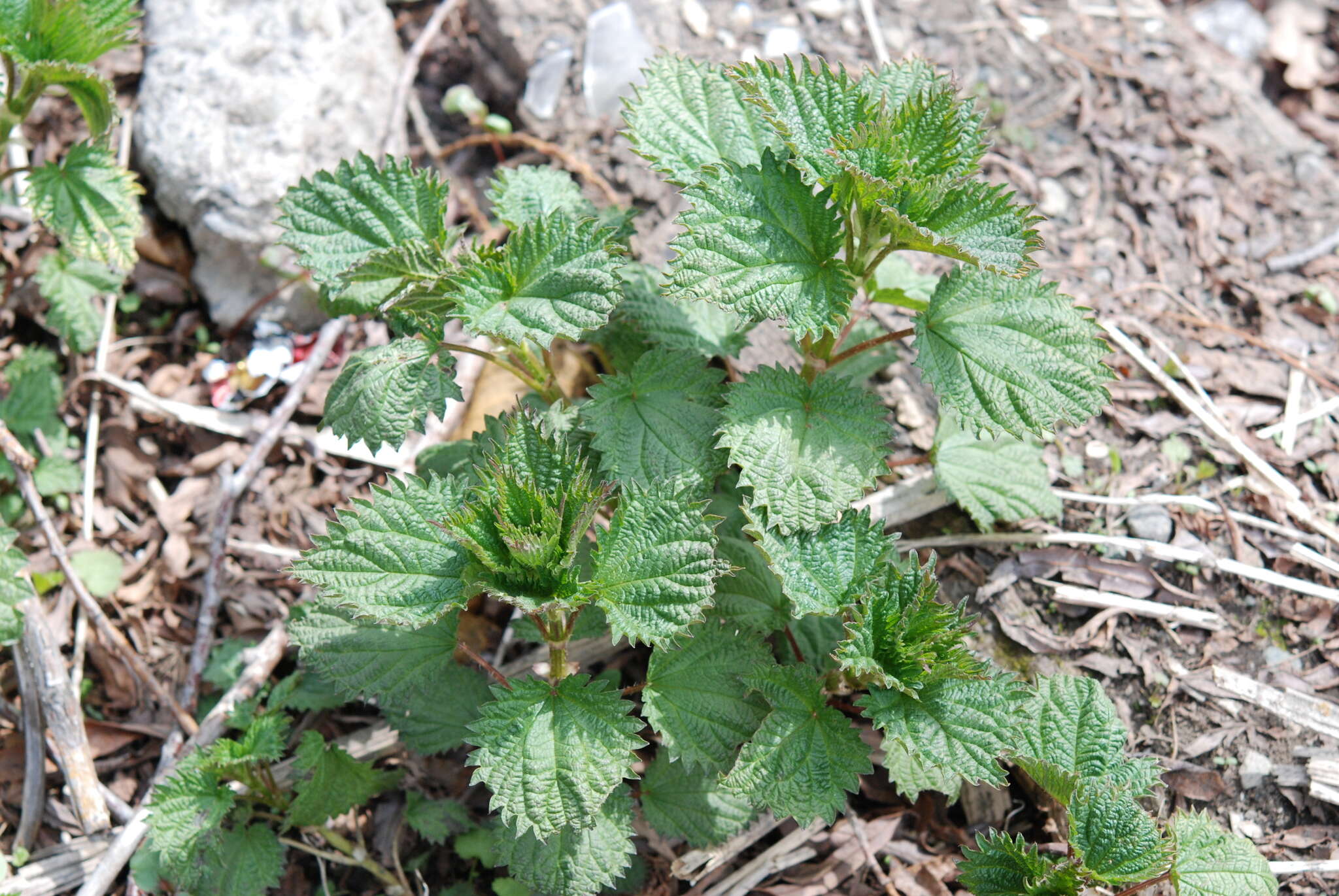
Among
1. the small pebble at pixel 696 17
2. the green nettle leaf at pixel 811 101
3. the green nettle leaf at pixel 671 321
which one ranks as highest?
the green nettle leaf at pixel 811 101

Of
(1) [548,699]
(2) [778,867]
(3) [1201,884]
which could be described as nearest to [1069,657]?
(3) [1201,884]

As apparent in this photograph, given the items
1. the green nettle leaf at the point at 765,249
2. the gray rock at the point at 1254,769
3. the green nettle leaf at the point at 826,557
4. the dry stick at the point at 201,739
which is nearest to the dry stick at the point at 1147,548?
the gray rock at the point at 1254,769

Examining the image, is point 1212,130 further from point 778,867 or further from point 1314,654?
point 778,867

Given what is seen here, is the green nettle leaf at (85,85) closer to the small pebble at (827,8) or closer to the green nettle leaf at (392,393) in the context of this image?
the green nettle leaf at (392,393)

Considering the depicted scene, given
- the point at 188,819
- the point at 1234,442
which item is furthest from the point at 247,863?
the point at 1234,442

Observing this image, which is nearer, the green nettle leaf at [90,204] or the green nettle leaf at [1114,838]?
the green nettle leaf at [1114,838]

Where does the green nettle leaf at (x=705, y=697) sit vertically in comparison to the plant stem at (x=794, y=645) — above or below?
above

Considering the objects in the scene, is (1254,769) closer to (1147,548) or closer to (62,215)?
(1147,548)

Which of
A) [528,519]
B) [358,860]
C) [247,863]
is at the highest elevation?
[528,519]
